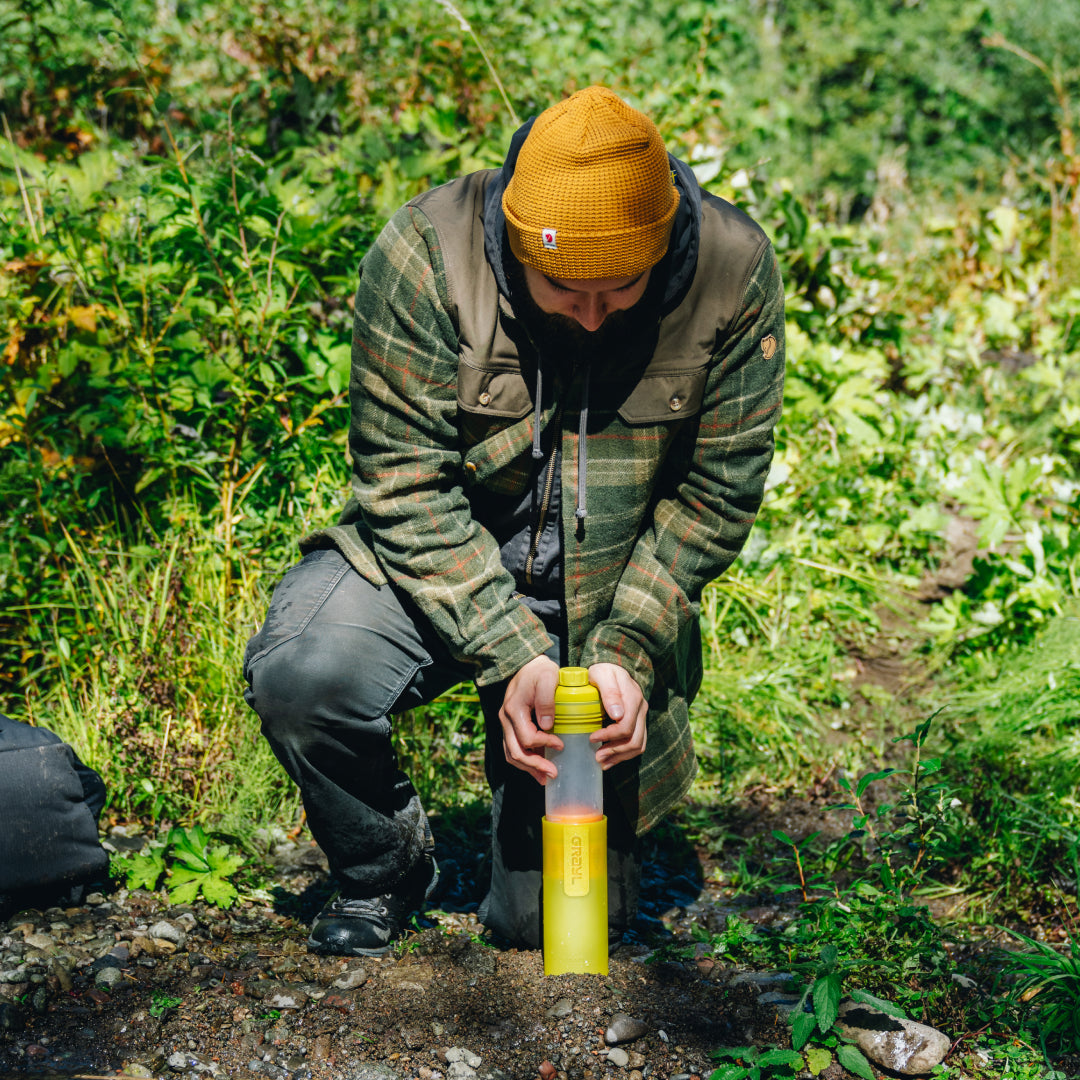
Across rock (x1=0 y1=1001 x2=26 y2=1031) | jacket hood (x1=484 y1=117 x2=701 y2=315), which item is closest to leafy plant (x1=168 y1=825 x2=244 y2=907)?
rock (x1=0 y1=1001 x2=26 y2=1031)

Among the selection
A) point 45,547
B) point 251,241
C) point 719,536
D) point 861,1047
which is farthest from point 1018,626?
point 45,547

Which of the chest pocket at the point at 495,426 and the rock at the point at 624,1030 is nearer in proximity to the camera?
the rock at the point at 624,1030

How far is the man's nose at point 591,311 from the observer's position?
1913 mm

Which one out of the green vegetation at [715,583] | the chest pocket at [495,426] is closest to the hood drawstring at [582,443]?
the chest pocket at [495,426]

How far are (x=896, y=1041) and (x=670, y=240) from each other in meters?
1.50

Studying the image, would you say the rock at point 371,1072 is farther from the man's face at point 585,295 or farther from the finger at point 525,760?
the man's face at point 585,295

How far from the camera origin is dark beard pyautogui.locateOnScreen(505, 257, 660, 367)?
2021 millimetres

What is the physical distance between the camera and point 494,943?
2367 millimetres

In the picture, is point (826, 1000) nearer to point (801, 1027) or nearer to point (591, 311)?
point (801, 1027)

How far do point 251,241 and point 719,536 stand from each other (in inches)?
74.7

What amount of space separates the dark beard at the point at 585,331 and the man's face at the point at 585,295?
34mm

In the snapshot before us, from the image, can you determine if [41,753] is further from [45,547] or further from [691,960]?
[691,960]

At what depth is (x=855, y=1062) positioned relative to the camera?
1.84 m

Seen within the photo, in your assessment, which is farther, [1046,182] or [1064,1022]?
[1046,182]
